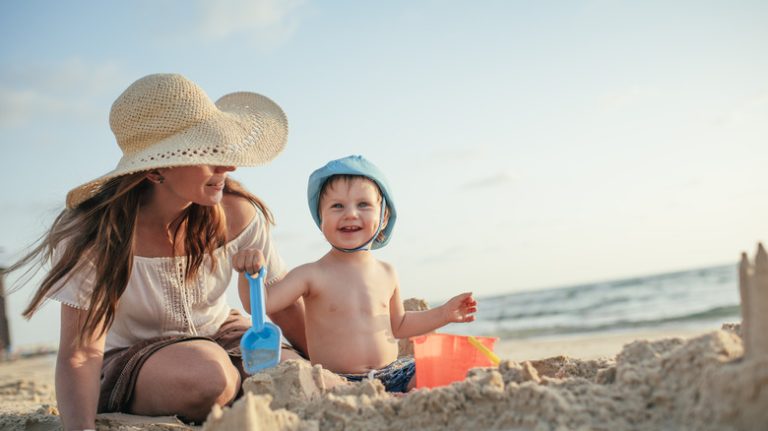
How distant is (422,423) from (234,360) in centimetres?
156

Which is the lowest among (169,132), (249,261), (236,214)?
(249,261)

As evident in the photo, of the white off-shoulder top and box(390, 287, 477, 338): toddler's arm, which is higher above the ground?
the white off-shoulder top

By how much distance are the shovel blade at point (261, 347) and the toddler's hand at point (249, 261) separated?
0.21 metres

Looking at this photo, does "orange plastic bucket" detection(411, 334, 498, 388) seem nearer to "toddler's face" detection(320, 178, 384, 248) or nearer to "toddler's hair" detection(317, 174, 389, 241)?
"toddler's face" detection(320, 178, 384, 248)

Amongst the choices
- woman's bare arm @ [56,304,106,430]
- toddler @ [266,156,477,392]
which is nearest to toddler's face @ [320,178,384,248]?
toddler @ [266,156,477,392]

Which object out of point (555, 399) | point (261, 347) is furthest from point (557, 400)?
point (261, 347)

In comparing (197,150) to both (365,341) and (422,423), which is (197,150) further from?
(422,423)

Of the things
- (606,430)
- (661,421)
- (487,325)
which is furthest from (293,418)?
(487,325)

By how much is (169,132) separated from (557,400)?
1808 mm

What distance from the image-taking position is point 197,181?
254 cm

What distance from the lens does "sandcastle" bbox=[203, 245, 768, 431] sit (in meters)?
1.30

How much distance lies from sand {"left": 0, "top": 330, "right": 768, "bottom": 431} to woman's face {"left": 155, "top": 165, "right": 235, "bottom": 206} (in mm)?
930

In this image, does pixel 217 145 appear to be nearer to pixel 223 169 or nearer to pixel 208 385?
pixel 223 169

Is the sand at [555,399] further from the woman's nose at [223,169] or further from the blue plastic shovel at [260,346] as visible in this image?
the woman's nose at [223,169]
